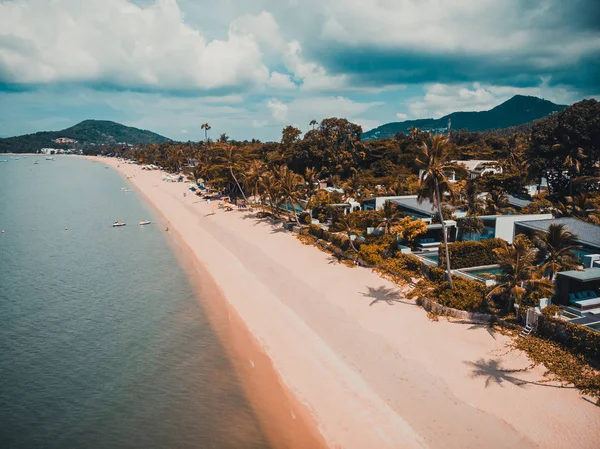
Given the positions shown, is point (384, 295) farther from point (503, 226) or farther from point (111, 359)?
point (111, 359)

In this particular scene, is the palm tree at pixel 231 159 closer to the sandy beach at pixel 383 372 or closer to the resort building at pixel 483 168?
the sandy beach at pixel 383 372

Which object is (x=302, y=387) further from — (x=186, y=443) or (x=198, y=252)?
(x=198, y=252)

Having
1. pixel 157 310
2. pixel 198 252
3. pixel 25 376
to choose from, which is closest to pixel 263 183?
pixel 198 252

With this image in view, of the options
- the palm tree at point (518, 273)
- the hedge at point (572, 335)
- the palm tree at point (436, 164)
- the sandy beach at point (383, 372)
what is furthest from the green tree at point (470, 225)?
the hedge at point (572, 335)

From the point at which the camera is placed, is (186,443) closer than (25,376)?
Yes

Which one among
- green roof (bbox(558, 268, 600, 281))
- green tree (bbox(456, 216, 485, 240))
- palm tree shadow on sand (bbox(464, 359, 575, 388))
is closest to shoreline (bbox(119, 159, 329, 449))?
palm tree shadow on sand (bbox(464, 359, 575, 388))

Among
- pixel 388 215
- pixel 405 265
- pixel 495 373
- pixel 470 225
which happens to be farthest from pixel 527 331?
pixel 388 215
